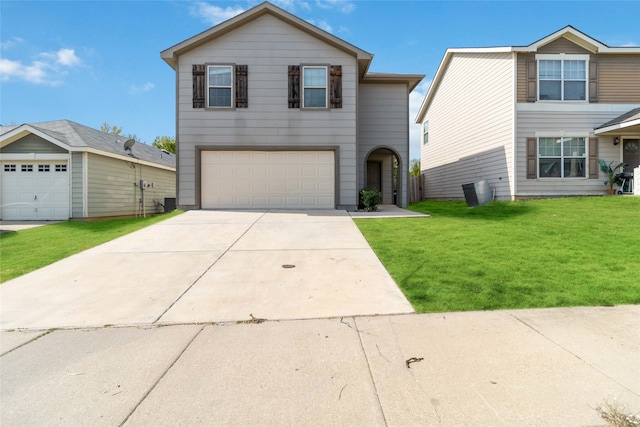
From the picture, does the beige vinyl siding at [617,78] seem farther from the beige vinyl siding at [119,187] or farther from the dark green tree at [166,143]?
the dark green tree at [166,143]

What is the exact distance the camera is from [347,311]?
3.99m

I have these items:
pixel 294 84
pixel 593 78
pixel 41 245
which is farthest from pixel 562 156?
pixel 41 245

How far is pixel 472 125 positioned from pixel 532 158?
372cm

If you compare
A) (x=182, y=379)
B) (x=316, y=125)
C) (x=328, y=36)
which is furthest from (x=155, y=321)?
(x=328, y=36)

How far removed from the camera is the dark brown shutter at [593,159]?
42.5 ft

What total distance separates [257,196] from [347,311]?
900cm

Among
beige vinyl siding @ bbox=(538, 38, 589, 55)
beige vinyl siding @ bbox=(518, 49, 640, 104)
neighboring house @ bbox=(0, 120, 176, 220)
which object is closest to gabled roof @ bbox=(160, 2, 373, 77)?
neighboring house @ bbox=(0, 120, 176, 220)

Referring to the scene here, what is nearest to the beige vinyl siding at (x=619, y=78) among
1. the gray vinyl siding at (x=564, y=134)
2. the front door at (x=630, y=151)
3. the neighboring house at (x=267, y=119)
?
the gray vinyl siding at (x=564, y=134)

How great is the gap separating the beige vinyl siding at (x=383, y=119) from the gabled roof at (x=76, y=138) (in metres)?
11.1

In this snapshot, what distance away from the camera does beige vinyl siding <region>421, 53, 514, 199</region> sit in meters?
13.4

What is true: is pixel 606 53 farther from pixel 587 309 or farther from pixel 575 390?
pixel 575 390

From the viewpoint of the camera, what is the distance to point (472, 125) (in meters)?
15.8

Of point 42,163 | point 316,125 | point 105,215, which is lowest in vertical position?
point 105,215

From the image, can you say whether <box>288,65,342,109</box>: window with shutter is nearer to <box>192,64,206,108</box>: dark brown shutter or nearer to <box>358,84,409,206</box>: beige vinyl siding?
<box>358,84,409,206</box>: beige vinyl siding
